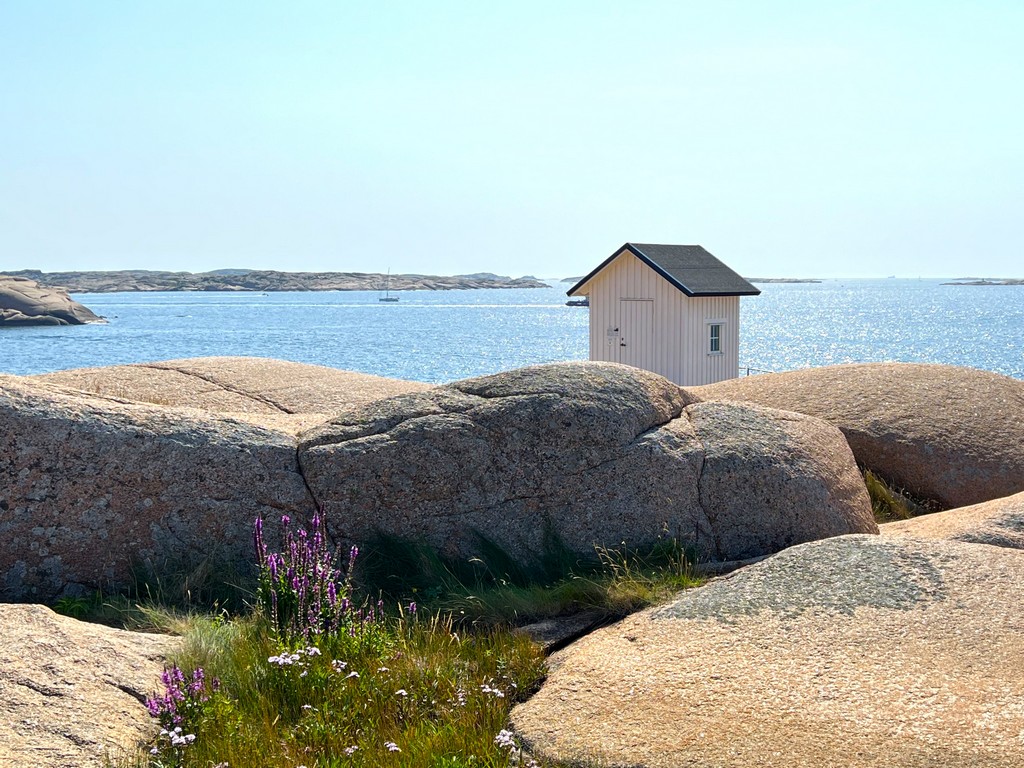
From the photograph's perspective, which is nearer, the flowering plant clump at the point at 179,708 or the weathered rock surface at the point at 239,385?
the flowering plant clump at the point at 179,708

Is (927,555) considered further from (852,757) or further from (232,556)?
(232,556)

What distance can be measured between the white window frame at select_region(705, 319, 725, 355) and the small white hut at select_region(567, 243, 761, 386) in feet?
0.07

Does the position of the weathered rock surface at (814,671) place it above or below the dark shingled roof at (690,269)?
below

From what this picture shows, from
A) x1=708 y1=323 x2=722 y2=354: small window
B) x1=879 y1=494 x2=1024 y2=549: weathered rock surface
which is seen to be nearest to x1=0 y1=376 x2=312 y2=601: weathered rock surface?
x1=879 y1=494 x2=1024 y2=549: weathered rock surface

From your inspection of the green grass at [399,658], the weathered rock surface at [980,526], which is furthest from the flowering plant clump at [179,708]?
the weathered rock surface at [980,526]

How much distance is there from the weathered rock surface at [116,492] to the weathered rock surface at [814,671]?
119 inches

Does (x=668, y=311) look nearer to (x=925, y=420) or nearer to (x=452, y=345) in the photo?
(x=925, y=420)

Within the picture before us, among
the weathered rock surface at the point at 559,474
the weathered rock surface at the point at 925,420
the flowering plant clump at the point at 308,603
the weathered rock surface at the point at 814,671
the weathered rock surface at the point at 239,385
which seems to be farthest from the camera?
the weathered rock surface at the point at 239,385

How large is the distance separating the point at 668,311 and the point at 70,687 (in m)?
19.1

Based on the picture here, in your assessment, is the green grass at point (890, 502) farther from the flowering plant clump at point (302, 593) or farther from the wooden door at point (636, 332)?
the wooden door at point (636, 332)

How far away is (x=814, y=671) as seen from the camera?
18.1ft

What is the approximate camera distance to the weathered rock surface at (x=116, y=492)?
25.0ft

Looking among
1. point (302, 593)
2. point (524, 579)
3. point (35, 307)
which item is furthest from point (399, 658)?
point (35, 307)

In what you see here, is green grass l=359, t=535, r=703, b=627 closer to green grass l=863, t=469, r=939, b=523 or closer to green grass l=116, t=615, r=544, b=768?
green grass l=116, t=615, r=544, b=768
